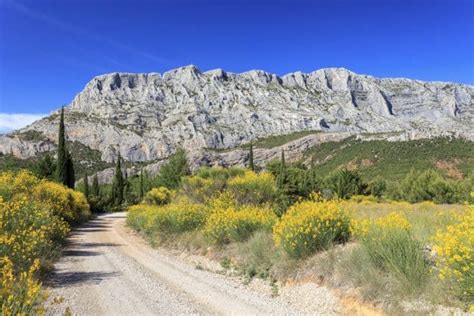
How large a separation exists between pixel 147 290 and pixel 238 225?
14.6 feet

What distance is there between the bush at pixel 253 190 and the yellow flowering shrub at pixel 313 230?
33.6 ft

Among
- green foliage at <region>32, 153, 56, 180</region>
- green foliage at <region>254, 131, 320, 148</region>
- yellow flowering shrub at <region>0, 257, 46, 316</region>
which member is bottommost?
yellow flowering shrub at <region>0, 257, 46, 316</region>

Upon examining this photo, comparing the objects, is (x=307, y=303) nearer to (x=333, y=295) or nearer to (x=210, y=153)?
(x=333, y=295)

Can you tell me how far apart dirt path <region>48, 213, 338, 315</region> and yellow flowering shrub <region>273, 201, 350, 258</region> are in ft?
4.69

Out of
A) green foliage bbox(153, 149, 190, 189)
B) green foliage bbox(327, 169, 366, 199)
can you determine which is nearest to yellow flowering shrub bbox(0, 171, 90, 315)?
green foliage bbox(153, 149, 190, 189)

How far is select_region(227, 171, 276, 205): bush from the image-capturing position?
20.6 meters

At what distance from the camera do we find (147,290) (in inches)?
377

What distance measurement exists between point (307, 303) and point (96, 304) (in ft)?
14.4

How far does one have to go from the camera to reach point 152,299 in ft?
28.6

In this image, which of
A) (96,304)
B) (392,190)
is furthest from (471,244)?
(392,190)

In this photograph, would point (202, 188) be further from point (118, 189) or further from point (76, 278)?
point (118, 189)

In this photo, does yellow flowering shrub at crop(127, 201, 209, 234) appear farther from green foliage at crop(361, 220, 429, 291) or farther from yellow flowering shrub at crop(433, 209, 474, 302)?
yellow flowering shrub at crop(433, 209, 474, 302)

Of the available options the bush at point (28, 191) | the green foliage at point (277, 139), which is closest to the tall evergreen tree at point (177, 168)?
the bush at point (28, 191)

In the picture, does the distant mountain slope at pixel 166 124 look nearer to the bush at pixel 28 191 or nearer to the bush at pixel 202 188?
the bush at pixel 28 191
